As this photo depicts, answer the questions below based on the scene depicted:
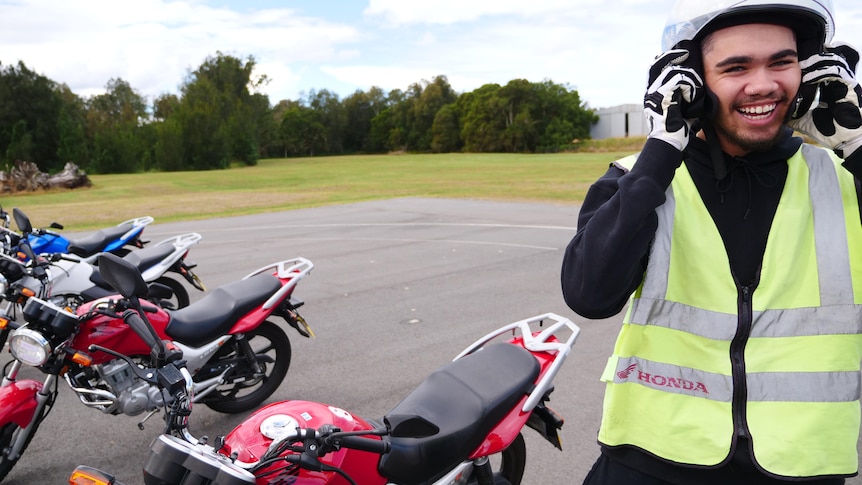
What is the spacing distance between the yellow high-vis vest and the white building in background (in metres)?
88.9

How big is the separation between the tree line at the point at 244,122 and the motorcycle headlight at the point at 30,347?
56127 mm

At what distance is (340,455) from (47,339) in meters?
2.02

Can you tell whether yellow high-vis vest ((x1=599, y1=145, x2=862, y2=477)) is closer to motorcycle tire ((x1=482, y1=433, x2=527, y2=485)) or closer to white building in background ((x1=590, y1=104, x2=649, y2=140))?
motorcycle tire ((x1=482, y1=433, x2=527, y2=485))

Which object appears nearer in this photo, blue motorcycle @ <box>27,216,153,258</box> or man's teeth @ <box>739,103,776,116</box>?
man's teeth @ <box>739,103,776,116</box>

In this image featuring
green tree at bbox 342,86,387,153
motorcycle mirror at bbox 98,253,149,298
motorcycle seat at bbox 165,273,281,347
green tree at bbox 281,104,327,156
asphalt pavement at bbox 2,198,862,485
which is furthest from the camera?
green tree at bbox 342,86,387,153

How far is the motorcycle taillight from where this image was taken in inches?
71.3

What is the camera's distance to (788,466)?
1.67 metres

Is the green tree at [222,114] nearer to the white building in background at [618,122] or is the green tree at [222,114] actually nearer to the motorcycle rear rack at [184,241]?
the white building in background at [618,122]

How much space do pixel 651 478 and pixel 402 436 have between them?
0.68 meters

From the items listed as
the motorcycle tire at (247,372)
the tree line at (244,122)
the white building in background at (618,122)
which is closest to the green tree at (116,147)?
the tree line at (244,122)

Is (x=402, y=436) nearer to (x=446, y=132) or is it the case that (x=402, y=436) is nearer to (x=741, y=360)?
(x=741, y=360)

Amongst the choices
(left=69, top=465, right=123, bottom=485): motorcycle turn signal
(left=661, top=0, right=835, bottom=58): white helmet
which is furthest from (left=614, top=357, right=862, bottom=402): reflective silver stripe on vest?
(left=69, top=465, right=123, bottom=485): motorcycle turn signal

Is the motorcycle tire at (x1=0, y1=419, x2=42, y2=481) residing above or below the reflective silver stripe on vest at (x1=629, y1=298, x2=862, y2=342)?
below

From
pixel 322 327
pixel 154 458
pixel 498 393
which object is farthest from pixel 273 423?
pixel 322 327
